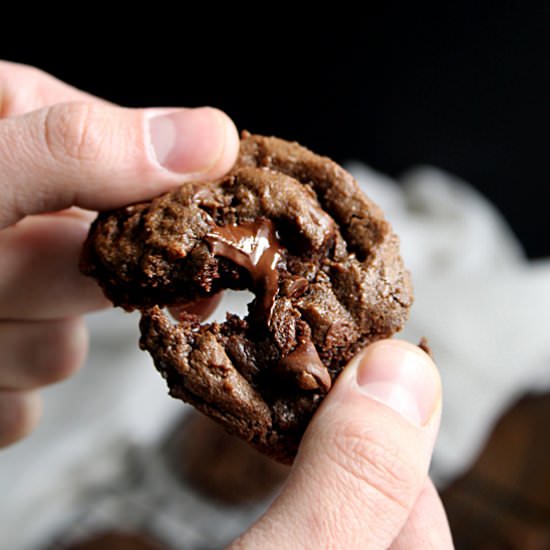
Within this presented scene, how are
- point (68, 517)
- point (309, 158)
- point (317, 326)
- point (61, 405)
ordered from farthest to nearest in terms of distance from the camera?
point (61, 405)
point (68, 517)
point (309, 158)
point (317, 326)

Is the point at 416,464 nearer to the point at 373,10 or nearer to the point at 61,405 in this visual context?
the point at 61,405

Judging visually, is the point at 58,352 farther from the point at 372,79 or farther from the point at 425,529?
the point at 372,79

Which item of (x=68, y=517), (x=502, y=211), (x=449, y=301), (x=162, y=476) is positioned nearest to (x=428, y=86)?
(x=502, y=211)

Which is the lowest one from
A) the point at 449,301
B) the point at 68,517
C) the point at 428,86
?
the point at 68,517

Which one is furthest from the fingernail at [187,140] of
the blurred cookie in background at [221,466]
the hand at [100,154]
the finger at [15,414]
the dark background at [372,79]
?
the dark background at [372,79]

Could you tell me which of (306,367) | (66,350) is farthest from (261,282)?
(66,350)

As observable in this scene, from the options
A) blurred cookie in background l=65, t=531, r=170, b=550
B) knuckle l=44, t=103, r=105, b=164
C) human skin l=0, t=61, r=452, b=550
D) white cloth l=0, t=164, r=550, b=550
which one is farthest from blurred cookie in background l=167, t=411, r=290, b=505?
knuckle l=44, t=103, r=105, b=164

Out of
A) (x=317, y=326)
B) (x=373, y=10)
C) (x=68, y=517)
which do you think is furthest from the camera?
(x=373, y=10)
